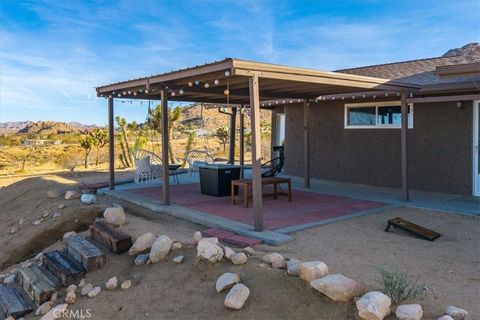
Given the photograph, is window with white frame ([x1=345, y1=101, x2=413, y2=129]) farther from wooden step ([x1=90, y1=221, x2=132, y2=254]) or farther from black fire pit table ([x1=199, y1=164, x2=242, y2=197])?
wooden step ([x1=90, y1=221, x2=132, y2=254])

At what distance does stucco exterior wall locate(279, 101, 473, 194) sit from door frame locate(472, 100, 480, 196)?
8cm

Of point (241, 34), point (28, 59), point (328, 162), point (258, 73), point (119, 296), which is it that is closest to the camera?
point (119, 296)

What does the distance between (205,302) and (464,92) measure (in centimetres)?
738

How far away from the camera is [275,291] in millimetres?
3807

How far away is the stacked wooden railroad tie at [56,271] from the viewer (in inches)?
183

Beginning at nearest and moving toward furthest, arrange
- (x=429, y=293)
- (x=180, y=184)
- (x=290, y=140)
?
(x=429, y=293) → (x=180, y=184) → (x=290, y=140)

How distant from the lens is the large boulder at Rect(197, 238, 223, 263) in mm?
4438

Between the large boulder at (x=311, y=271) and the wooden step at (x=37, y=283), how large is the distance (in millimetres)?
2827

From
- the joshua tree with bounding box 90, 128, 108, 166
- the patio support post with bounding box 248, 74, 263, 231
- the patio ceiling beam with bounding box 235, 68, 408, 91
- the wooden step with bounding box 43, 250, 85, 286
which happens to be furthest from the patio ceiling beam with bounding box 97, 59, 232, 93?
the joshua tree with bounding box 90, 128, 108, 166

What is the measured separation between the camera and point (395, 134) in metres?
10.4

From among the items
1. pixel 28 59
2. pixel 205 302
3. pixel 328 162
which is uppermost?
pixel 28 59

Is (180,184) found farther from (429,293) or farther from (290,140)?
(429,293)

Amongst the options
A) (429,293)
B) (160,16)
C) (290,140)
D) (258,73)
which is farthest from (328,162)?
(160,16)

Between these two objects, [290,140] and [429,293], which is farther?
[290,140]
